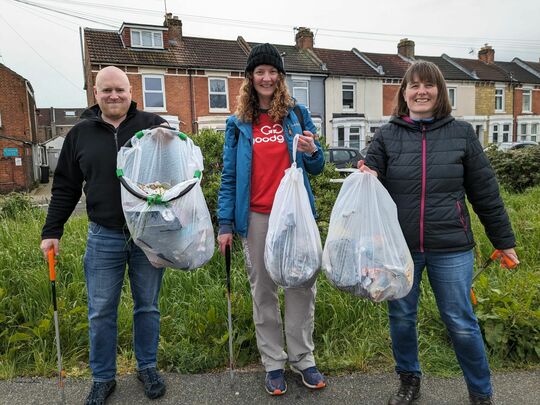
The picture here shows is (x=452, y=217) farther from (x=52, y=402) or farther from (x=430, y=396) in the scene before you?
(x=52, y=402)

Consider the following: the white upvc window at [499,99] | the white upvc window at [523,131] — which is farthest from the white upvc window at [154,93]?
the white upvc window at [523,131]

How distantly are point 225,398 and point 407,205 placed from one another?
1571mm

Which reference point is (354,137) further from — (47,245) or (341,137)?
(47,245)

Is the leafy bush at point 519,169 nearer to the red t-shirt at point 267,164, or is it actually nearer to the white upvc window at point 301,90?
the red t-shirt at point 267,164

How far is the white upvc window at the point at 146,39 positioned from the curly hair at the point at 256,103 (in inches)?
814

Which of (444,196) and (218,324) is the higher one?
(444,196)

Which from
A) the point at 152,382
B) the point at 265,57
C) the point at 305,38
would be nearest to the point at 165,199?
the point at 265,57

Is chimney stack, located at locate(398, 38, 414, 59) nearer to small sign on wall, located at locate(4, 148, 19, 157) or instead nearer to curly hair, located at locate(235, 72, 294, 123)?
small sign on wall, located at locate(4, 148, 19, 157)

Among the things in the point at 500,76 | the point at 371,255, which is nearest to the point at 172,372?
the point at 371,255

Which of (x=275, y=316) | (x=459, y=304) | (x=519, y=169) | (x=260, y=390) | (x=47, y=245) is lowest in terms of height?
(x=260, y=390)

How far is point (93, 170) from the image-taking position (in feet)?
8.10

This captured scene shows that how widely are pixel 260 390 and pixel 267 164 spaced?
1.40 metres

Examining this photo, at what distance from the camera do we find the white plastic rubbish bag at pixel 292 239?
92.1 inches

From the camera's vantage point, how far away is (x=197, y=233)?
7.92 ft
